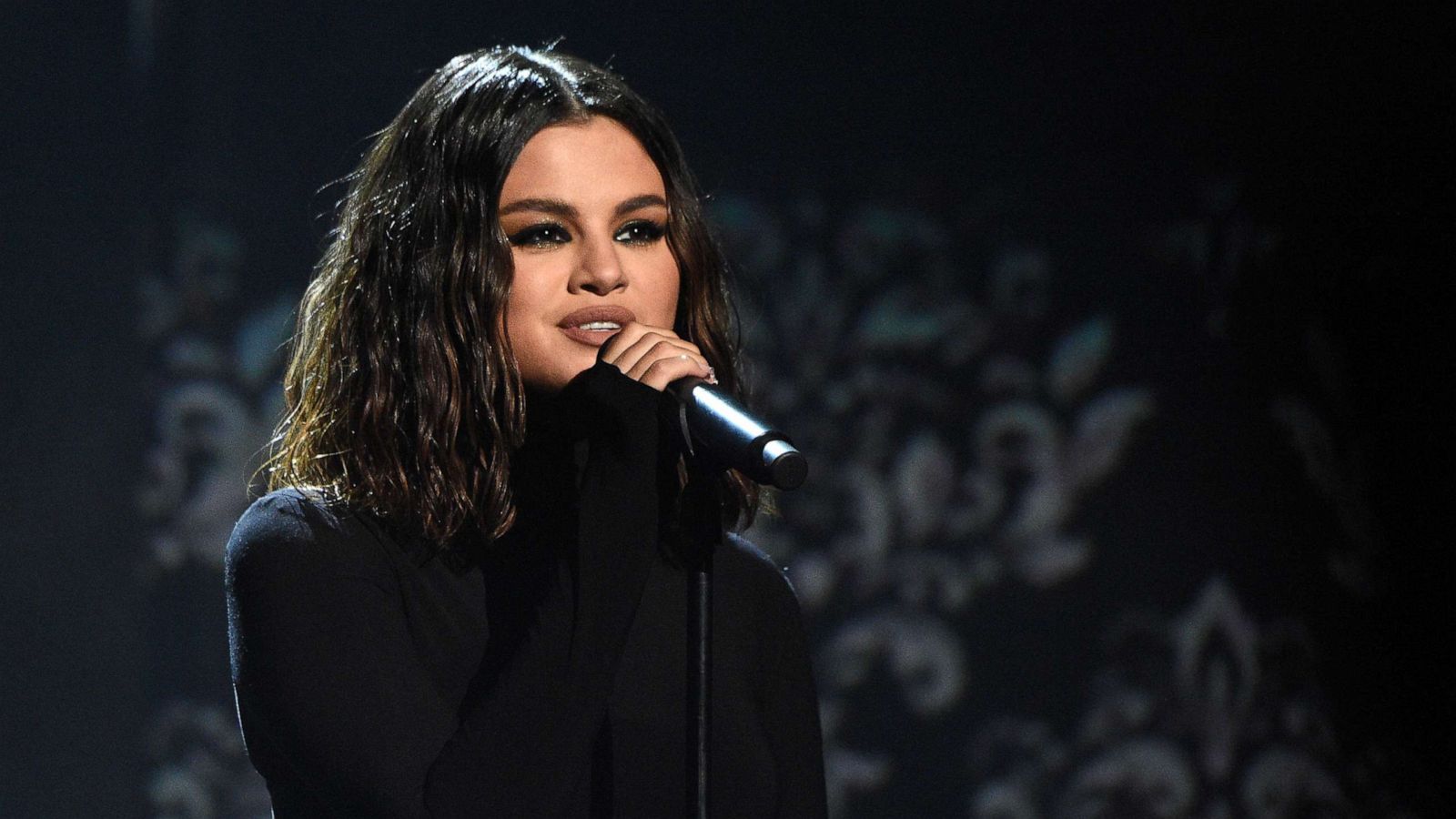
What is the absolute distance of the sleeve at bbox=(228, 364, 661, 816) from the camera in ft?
3.47

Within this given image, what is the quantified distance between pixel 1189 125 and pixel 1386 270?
0.42 meters

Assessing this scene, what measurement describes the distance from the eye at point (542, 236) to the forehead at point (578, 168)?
3 cm

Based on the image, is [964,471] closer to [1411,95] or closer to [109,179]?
[1411,95]

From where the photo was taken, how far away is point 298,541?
1.19m

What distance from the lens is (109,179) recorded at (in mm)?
2195

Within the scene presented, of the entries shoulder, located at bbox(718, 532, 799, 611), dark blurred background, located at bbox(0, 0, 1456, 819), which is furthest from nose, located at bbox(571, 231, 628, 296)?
dark blurred background, located at bbox(0, 0, 1456, 819)

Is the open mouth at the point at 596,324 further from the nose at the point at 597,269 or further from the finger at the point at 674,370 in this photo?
the finger at the point at 674,370

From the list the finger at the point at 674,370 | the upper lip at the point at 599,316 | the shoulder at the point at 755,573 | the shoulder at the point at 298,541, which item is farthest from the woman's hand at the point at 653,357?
the shoulder at the point at 755,573

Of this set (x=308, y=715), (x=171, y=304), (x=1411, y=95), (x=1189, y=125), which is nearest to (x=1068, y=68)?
(x=1189, y=125)

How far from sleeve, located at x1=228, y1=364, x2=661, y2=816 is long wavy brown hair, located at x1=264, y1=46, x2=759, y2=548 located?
117 millimetres

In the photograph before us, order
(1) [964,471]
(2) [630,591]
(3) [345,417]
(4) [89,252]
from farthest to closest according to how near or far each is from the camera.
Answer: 1. (1) [964,471]
2. (4) [89,252]
3. (3) [345,417]
4. (2) [630,591]

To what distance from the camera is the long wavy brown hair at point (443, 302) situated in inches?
50.3

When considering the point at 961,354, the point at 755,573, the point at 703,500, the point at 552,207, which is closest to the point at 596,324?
the point at 552,207

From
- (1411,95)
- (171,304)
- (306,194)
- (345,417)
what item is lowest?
(345,417)
